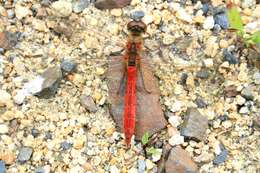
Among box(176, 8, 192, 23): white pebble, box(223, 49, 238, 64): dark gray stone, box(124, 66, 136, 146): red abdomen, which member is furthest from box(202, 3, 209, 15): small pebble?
box(124, 66, 136, 146): red abdomen

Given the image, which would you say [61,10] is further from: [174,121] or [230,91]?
[230,91]

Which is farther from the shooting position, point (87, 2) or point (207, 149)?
point (87, 2)

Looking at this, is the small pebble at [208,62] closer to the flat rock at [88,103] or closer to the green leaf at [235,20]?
the green leaf at [235,20]

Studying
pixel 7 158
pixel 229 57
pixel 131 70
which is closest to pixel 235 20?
pixel 229 57

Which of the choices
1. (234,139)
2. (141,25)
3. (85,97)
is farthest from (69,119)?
(234,139)

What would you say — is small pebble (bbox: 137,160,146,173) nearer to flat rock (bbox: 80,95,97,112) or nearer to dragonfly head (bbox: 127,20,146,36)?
flat rock (bbox: 80,95,97,112)

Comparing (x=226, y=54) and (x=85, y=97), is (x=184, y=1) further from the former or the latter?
(x=85, y=97)
